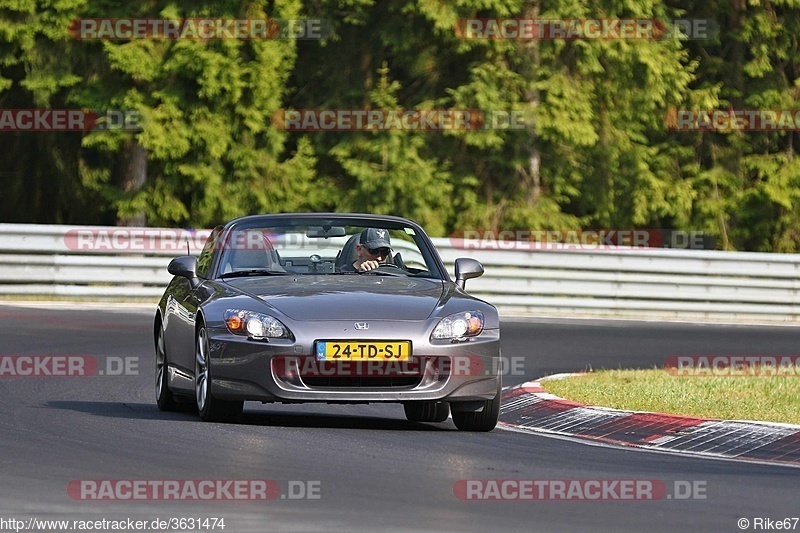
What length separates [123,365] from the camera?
15.9 m

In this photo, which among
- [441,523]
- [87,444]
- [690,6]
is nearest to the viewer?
[441,523]

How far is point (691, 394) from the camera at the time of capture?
44.5 ft

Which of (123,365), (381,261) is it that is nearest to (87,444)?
(381,261)

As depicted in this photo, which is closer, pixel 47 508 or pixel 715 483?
pixel 47 508

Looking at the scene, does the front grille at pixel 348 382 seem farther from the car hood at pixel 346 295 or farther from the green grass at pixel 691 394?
the green grass at pixel 691 394

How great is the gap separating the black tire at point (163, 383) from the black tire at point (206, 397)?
87cm

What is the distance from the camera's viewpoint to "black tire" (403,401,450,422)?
11953 millimetres

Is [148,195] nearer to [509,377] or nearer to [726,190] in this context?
[726,190]

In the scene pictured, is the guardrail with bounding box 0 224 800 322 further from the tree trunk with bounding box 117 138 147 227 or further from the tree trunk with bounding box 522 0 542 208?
the tree trunk with bounding box 522 0 542 208

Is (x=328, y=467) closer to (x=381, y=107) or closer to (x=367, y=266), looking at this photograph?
(x=367, y=266)

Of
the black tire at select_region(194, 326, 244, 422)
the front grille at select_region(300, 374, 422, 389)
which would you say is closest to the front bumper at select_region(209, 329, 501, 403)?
the front grille at select_region(300, 374, 422, 389)

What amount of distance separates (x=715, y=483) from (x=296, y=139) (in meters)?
23.1

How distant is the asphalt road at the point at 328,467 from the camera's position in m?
7.73

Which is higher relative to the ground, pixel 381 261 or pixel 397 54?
pixel 397 54
